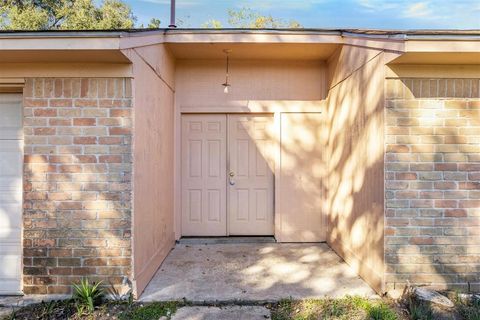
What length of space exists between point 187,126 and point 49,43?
295 cm

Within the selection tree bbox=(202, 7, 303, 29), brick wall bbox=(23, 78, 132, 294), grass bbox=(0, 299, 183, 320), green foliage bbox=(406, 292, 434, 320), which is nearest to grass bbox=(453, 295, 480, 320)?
green foliage bbox=(406, 292, 434, 320)

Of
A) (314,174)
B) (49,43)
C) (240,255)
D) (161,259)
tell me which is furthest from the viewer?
(314,174)

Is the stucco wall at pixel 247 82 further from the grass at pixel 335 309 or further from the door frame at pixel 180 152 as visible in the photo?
the grass at pixel 335 309

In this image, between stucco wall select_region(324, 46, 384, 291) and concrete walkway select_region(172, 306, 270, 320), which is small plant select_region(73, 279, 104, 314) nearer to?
concrete walkway select_region(172, 306, 270, 320)

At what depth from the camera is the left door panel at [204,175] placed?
5.83 meters

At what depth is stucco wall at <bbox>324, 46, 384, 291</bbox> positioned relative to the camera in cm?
370

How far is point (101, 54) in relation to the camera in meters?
3.19

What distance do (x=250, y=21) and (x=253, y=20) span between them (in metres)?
0.17

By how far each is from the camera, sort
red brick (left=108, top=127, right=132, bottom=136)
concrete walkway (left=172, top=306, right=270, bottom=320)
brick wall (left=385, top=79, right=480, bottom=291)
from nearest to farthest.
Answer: concrete walkway (left=172, top=306, right=270, bottom=320)
red brick (left=108, top=127, right=132, bottom=136)
brick wall (left=385, top=79, right=480, bottom=291)

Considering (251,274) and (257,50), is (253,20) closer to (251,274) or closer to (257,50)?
(257,50)

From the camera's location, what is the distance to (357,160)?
14.2ft

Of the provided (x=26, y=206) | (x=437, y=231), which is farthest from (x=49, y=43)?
(x=437, y=231)

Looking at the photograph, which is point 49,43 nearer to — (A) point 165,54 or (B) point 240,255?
(A) point 165,54

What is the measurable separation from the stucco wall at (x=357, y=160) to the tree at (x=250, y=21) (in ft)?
38.7
